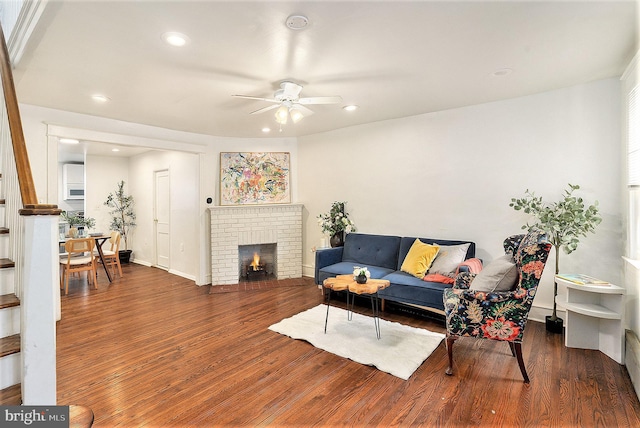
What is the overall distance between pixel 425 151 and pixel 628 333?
2.78 metres

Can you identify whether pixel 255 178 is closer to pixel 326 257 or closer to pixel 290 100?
pixel 326 257

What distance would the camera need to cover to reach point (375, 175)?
4836 millimetres

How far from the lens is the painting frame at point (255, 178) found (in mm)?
5477

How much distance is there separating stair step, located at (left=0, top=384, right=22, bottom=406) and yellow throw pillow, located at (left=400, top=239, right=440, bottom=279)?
11.4 feet

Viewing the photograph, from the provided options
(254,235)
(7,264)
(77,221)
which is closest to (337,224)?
(254,235)

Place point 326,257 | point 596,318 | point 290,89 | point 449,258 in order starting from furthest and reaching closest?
point 326,257, point 449,258, point 290,89, point 596,318

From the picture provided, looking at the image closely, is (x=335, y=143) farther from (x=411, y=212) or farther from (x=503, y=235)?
(x=503, y=235)

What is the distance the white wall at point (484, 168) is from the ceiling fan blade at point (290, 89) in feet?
6.73

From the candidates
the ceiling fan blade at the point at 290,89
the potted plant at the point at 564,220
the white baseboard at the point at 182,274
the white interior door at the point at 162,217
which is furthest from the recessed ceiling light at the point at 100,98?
the potted plant at the point at 564,220

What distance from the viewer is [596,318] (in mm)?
2824

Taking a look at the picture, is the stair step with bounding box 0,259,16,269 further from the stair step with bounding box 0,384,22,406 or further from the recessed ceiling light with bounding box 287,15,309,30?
the recessed ceiling light with bounding box 287,15,309,30

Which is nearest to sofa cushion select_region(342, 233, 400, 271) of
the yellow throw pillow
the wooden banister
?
the yellow throw pillow

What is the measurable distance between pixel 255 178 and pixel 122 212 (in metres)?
4.04

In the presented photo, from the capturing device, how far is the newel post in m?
1.45
